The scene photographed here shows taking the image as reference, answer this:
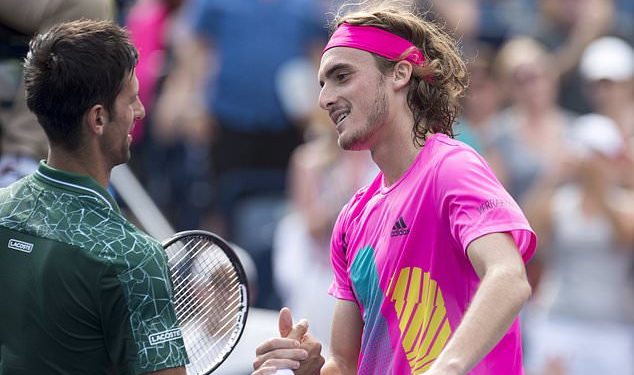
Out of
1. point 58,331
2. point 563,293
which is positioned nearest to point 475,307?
point 58,331

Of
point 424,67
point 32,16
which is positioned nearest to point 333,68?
point 424,67

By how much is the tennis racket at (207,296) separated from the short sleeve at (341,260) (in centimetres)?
38

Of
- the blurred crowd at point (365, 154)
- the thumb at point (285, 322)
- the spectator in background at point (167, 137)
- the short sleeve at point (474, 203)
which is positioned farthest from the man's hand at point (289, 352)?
the spectator in background at point (167, 137)

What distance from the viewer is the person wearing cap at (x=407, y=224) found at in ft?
13.5

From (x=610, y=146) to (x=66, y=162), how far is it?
5783 mm

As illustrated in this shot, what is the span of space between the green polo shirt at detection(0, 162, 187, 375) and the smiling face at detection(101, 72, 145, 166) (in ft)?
0.40

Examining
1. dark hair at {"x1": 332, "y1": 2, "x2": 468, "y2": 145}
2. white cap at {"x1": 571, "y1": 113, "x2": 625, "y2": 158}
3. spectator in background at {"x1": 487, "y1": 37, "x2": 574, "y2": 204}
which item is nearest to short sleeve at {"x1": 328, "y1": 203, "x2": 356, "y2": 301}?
dark hair at {"x1": 332, "y1": 2, "x2": 468, "y2": 145}

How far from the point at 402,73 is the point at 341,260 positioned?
688 millimetres

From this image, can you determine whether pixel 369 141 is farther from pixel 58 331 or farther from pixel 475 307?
pixel 58 331

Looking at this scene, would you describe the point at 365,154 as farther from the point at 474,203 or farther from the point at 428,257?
the point at 474,203

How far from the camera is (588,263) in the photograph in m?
8.97

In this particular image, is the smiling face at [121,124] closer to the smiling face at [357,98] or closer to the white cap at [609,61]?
the smiling face at [357,98]

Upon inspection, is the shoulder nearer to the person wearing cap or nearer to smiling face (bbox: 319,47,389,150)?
the person wearing cap

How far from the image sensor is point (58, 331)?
3.83m
